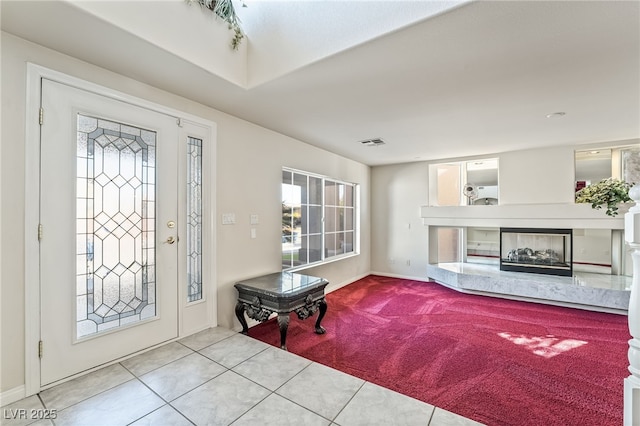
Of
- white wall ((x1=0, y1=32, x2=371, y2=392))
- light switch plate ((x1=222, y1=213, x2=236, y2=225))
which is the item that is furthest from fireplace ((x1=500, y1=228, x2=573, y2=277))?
light switch plate ((x1=222, y1=213, x2=236, y2=225))

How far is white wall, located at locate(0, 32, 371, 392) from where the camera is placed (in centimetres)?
172

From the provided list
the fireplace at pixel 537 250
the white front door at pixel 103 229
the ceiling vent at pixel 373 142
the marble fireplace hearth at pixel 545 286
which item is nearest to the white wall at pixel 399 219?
the marble fireplace hearth at pixel 545 286

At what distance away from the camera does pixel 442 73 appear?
2.12 meters

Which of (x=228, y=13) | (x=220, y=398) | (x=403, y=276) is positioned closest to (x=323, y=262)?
(x=403, y=276)

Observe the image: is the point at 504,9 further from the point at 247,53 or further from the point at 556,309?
Result: the point at 556,309

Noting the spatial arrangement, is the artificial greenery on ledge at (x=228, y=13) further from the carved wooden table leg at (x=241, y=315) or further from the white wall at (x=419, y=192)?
the white wall at (x=419, y=192)

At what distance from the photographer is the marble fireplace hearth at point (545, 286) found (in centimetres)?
367

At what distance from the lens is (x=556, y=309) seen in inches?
153

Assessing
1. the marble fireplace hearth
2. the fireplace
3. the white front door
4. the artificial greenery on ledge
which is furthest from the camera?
the fireplace

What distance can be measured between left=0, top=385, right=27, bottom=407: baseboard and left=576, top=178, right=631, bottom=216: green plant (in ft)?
20.1

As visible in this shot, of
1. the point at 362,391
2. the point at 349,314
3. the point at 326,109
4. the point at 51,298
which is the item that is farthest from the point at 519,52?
the point at 51,298

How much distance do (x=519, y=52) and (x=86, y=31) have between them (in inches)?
107

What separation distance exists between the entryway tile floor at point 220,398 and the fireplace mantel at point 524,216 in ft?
12.8

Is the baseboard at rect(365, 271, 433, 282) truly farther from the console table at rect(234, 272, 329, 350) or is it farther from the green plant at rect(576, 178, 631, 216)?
the console table at rect(234, 272, 329, 350)
